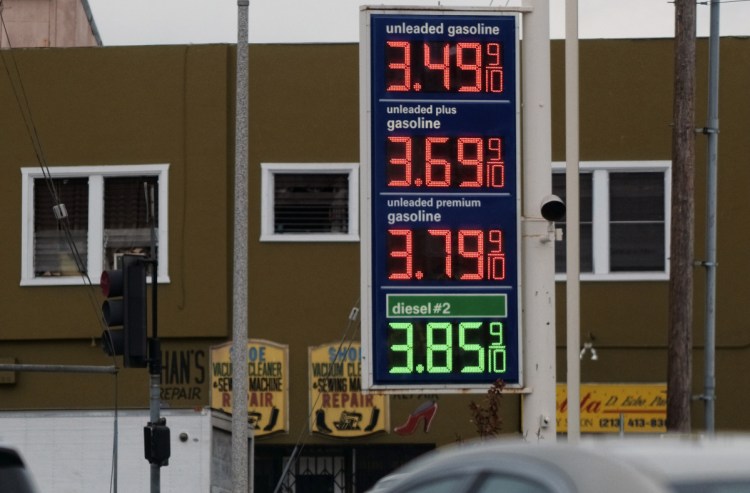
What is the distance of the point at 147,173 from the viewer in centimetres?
2347

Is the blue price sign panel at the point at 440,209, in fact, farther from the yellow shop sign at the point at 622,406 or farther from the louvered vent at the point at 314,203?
the louvered vent at the point at 314,203

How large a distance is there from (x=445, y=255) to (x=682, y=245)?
4.86 meters

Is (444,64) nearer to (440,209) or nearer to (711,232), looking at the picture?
(440,209)

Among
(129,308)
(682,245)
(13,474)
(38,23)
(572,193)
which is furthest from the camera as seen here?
(38,23)

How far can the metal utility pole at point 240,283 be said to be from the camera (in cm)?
1962

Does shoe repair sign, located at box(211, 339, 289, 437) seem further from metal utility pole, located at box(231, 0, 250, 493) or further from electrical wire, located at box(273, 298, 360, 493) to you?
metal utility pole, located at box(231, 0, 250, 493)

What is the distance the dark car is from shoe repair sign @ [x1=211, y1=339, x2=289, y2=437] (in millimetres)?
15447

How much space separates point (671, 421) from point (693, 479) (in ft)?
45.3

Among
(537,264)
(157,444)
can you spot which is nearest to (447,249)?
(537,264)

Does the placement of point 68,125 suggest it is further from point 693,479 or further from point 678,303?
point 693,479

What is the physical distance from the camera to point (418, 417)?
2298cm

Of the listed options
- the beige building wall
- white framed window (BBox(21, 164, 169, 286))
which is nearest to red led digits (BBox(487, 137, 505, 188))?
white framed window (BBox(21, 164, 169, 286))

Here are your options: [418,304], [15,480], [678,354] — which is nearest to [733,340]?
[678,354]

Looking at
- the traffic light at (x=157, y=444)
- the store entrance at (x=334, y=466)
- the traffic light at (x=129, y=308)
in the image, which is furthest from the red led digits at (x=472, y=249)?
the store entrance at (x=334, y=466)
